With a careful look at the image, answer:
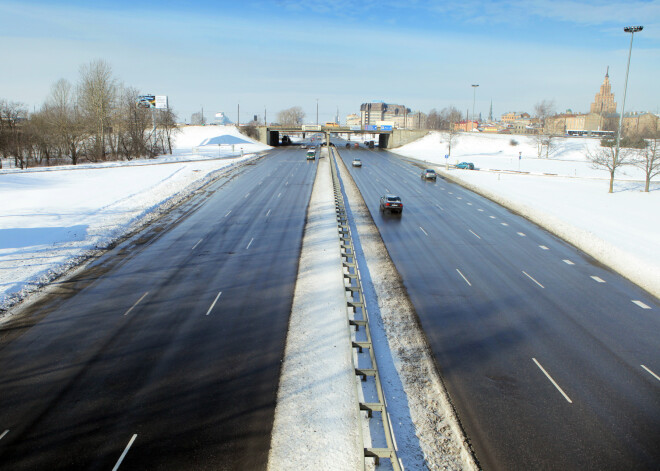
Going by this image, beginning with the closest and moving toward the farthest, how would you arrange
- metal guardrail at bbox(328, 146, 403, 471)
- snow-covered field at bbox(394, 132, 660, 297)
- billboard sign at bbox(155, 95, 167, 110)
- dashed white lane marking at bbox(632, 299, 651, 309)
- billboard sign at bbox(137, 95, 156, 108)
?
metal guardrail at bbox(328, 146, 403, 471)
dashed white lane marking at bbox(632, 299, 651, 309)
snow-covered field at bbox(394, 132, 660, 297)
billboard sign at bbox(137, 95, 156, 108)
billboard sign at bbox(155, 95, 167, 110)

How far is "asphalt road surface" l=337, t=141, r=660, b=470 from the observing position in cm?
966

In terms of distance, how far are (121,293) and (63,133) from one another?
66.1 metres

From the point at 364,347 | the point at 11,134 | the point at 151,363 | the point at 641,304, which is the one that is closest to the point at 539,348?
the point at 364,347

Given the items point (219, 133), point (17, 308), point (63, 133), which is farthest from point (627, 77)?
point (219, 133)

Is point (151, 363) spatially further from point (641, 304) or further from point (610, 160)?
point (610, 160)

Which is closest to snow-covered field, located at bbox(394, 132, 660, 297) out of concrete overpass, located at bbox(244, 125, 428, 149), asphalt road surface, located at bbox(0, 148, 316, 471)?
asphalt road surface, located at bbox(0, 148, 316, 471)

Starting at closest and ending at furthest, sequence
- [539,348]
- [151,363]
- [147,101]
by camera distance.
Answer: [151,363] → [539,348] → [147,101]

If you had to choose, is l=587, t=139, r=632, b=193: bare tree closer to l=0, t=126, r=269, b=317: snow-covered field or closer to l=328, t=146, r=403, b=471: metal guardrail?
l=328, t=146, r=403, b=471: metal guardrail

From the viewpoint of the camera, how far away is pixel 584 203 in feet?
131

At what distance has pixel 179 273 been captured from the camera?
20172mm

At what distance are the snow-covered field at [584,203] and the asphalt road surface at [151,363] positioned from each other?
16.9 meters

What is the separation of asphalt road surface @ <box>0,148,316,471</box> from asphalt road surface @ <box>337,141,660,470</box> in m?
5.17

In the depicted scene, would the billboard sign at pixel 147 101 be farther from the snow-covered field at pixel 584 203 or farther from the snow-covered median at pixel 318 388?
the snow-covered median at pixel 318 388

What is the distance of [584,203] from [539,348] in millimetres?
31575
